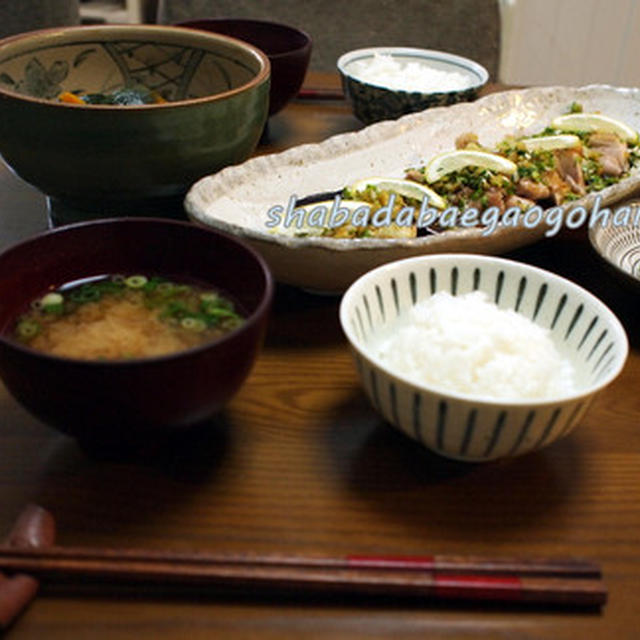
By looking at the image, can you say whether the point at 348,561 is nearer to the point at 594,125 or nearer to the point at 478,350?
the point at 478,350

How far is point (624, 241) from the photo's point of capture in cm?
154

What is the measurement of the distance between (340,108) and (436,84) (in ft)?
0.89

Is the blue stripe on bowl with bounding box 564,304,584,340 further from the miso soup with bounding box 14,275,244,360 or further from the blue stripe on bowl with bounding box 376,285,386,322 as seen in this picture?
the miso soup with bounding box 14,275,244,360

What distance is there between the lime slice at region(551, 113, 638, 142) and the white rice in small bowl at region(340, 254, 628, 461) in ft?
2.91

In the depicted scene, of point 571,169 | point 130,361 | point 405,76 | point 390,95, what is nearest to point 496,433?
point 130,361

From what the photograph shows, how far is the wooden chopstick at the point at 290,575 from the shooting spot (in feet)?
2.71

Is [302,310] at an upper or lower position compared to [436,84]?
lower

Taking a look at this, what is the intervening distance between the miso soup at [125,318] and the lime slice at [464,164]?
70 centimetres

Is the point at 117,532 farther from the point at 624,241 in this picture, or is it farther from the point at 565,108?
the point at 565,108

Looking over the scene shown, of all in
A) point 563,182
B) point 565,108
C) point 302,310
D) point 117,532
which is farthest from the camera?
point 565,108

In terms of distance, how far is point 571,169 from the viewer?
1691 millimetres

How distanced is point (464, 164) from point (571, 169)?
248mm

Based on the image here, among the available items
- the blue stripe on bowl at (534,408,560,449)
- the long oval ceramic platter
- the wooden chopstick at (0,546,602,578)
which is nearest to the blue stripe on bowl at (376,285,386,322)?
the long oval ceramic platter

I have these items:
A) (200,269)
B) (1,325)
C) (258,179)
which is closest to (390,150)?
(258,179)
